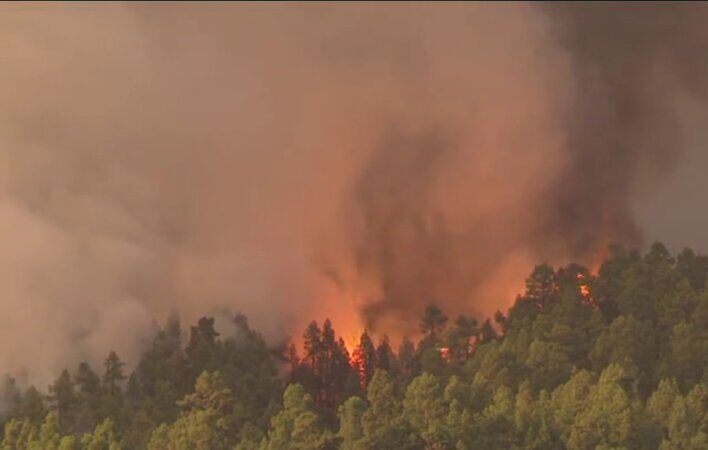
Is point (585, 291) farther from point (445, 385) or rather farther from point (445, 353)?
point (445, 385)

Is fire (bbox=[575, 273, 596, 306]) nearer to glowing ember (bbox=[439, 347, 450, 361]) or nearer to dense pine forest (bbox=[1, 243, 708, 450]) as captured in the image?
dense pine forest (bbox=[1, 243, 708, 450])

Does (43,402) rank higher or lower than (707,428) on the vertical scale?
higher

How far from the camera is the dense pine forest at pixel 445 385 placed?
12102mm

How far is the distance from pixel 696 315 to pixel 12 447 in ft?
26.9

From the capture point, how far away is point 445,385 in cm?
1519

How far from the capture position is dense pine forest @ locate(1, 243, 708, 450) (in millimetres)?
12102

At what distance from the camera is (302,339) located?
62.0 feet

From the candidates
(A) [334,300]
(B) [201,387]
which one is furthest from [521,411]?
(A) [334,300]

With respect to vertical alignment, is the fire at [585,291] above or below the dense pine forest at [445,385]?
above

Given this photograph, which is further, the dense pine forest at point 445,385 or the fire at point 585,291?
the fire at point 585,291

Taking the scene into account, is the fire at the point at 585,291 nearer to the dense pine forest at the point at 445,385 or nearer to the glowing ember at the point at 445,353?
the dense pine forest at the point at 445,385

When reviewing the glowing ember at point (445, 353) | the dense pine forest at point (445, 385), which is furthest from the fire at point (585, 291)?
the glowing ember at point (445, 353)

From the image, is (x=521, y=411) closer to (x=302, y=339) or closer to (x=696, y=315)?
(x=696, y=315)

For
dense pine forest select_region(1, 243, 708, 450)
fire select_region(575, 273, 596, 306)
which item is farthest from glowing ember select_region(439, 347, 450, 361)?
fire select_region(575, 273, 596, 306)
